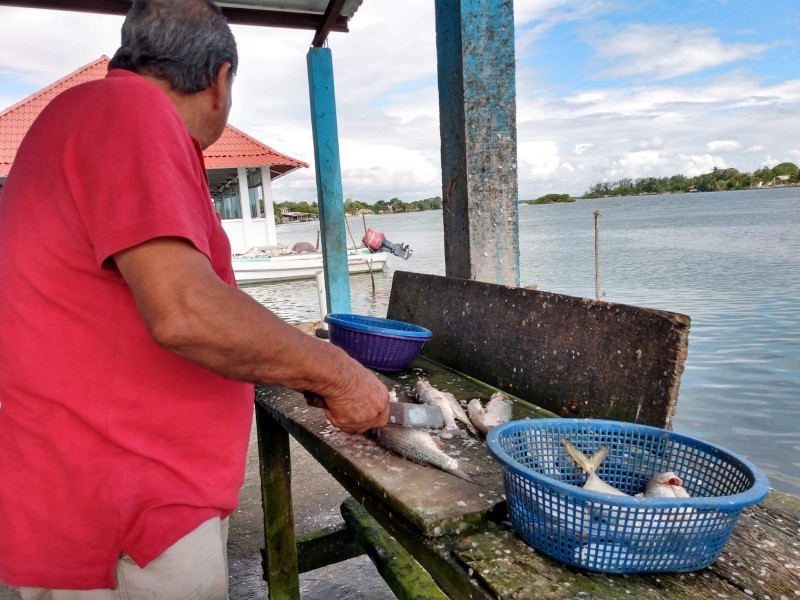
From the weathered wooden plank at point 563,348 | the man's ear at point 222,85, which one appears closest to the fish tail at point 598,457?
the weathered wooden plank at point 563,348

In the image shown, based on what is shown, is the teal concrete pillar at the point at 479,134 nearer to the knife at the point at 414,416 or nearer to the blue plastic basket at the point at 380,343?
the blue plastic basket at the point at 380,343

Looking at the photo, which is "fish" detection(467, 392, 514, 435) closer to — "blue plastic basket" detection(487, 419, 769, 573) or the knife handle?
"blue plastic basket" detection(487, 419, 769, 573)

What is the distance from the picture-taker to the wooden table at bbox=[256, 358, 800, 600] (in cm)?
118

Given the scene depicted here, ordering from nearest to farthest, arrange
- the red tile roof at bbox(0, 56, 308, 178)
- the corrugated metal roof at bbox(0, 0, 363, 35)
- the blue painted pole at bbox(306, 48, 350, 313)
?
1. the corrugated metal roof at bbox(0, 0, 363, 35)
2. the blue painted pole at bbox(306, 48, 350, 313)
3. the red tile roof at bbox(0, 56, 308, 178)

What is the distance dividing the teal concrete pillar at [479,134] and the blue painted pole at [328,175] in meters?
2.69

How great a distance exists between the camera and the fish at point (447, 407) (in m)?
2.04

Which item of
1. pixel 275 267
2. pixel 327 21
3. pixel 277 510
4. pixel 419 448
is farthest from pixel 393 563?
pixel 275 267

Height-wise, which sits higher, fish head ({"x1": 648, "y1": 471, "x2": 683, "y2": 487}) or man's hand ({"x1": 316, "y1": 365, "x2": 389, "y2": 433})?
man's hand ({"x1": 316, "y1": 365, "x2": 389, "y2": 433})

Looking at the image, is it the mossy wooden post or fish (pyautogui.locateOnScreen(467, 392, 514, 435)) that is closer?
fish (pyautogui.locateOnScreen(467, 392, 514, 435))

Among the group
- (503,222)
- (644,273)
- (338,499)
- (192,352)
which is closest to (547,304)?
(503,222)

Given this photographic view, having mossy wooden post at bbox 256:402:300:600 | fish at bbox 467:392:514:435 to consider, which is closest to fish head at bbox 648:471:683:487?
fish at bbox 467:392:514:435

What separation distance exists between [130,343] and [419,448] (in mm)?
847

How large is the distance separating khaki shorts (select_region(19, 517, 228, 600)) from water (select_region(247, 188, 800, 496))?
7190mm

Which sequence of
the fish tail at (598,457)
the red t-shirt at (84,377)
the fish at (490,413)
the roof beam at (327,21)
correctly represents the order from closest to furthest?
the red t-shirt at (84,377), the fish tail at (598,457), the fish at (490,413), the roof beam at (327,21)
